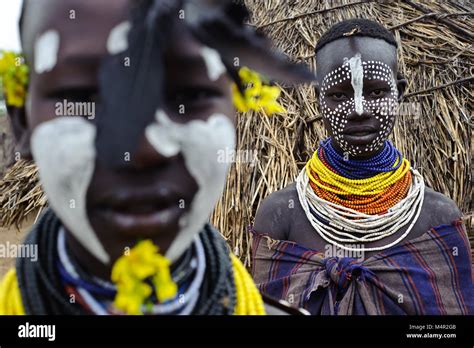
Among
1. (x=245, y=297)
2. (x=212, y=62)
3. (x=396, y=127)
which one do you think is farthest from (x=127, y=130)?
(x=396, y=127)

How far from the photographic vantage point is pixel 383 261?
223 centimetres

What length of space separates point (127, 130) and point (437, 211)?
1.70m

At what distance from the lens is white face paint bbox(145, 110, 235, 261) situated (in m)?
0.94

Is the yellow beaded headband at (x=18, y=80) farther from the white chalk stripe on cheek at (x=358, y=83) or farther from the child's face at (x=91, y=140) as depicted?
the white chalk stripe on cheek at (x=358, y=83)

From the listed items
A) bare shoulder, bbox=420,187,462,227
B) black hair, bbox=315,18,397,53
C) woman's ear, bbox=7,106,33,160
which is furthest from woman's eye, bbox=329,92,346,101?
woman's ear, bbox=7,106,33,160

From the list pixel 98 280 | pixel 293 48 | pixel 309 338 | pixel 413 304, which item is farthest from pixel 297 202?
pixel 293 48

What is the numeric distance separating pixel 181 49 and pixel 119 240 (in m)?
0.29

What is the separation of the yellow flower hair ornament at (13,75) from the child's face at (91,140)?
0.03 m

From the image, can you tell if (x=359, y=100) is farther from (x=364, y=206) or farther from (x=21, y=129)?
(x=21, y=129)

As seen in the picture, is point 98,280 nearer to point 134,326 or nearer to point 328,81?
point 134,326

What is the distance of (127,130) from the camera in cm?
84

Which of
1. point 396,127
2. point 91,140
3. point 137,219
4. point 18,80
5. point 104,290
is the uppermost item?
point 396,127

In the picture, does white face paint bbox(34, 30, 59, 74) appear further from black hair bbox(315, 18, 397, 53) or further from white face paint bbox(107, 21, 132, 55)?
black hair bbox(315, 18, 397, 53)

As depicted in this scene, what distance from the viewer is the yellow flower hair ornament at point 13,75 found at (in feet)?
3.31
